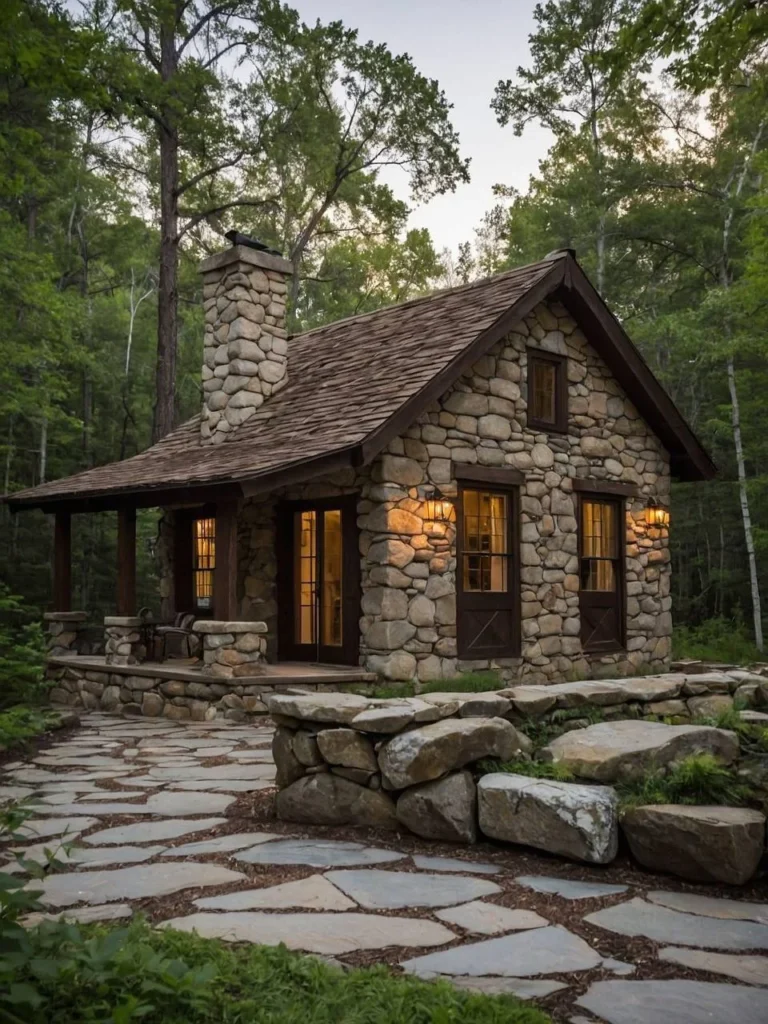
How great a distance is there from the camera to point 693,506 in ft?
74.4

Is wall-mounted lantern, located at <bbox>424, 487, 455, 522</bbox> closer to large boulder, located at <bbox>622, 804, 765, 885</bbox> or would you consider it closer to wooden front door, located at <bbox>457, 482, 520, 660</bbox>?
wooden front door, located at <bbox>457, 482, 520, 660</bbox>

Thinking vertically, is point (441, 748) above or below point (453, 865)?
above

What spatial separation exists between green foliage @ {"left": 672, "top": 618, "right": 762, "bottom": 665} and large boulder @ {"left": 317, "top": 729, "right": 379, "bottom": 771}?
32.6 feet

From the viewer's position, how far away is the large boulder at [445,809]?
460cm

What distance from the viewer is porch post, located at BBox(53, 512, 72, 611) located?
13133mm

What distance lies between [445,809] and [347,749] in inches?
27.3

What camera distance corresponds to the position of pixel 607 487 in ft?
41.8

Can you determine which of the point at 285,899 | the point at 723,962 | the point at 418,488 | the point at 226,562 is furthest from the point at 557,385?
the point at 723,962

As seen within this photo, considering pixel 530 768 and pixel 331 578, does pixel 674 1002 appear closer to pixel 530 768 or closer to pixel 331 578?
pixel 530 768

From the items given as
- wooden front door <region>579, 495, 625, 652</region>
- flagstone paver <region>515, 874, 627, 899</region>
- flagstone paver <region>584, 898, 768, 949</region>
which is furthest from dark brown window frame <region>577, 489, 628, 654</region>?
flagstone paver <region>584, 898, 768, 949</region>

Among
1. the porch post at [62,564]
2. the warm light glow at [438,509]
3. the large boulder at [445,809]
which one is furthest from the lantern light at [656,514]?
the large boulder at [445,809]

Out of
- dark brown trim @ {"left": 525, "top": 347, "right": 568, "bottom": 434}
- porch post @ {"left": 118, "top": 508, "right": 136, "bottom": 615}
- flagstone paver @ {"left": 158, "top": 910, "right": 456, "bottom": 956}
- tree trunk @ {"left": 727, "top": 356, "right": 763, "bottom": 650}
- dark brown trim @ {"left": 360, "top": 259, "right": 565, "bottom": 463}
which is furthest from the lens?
tree trunk @ {"left": 727, "top": 356, "right": 763, "bottom": 650}

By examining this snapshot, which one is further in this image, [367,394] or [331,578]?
[331,578]

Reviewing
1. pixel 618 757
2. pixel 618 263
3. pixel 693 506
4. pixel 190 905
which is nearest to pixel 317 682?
pixel 618 757
